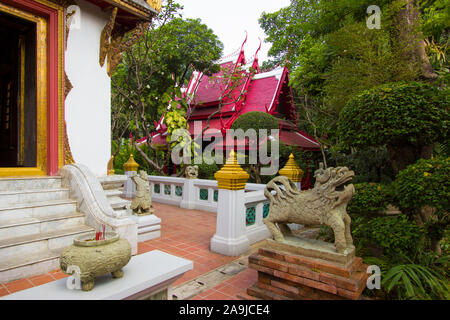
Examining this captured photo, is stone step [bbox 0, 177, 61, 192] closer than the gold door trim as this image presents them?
Yes

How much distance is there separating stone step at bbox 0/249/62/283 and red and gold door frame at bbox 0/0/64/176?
180 cm

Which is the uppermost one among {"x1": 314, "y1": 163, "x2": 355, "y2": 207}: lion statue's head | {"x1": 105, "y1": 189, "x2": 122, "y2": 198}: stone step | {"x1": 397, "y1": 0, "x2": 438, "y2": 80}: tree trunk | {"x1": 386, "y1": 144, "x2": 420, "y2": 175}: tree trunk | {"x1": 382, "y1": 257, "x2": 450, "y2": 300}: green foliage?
{"x1": 397, "y1": 0, "x2": 438, "y2": 80}: tree trunk

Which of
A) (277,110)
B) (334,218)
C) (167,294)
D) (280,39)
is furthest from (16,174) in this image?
(280,39)

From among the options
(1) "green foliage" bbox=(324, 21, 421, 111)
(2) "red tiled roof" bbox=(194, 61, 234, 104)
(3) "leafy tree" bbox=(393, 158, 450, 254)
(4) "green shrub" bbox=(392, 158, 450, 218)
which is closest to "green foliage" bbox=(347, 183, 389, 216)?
(3) "leafy tree" bbox=(393, 158, 450, 254)

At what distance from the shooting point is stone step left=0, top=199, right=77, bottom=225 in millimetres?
3717

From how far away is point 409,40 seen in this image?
4.20 meters

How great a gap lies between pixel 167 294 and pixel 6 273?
2231 millimetres

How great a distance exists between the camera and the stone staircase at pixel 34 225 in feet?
10.7

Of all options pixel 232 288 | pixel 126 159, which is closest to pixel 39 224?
pixel 232 288

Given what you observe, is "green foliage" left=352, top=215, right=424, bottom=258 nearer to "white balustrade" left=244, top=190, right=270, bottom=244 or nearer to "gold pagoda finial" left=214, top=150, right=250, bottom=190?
"gold pagoda finial" left=214, top=150, right=250, bottom=190

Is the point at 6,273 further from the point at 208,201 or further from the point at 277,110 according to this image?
the point at 277,110

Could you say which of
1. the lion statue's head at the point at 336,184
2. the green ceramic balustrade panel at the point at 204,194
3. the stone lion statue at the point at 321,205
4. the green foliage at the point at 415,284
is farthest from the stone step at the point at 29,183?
the green foliage at the point at 415,284

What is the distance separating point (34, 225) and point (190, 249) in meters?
2.40

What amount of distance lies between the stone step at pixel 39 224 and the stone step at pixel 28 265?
37 centimetres
